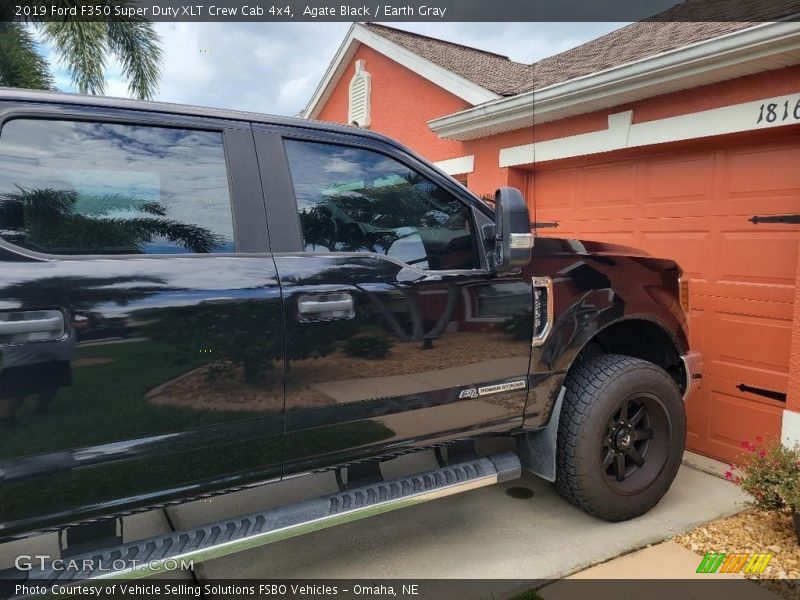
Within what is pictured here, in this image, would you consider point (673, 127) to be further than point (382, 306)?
Yes

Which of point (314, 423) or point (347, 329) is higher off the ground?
point (347, 329)

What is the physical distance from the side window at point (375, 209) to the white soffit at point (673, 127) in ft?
6.93

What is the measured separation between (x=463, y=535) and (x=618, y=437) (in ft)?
3.40

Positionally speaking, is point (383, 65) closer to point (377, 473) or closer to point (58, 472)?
point (377, 473)

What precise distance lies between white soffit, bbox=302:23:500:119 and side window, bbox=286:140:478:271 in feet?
12.3

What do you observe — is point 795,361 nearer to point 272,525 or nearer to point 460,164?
point 272,525

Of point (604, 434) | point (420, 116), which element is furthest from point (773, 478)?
point (420, 116)

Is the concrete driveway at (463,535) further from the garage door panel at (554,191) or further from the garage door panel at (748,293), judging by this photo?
the garage door panel at (554,191)

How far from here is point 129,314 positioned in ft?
6.28

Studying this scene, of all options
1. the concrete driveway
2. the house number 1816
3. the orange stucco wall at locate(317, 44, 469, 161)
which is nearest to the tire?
the concrete driveway

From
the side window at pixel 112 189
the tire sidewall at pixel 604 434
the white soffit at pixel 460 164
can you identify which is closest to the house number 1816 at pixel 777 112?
the tire sidewall at pixel 604 434

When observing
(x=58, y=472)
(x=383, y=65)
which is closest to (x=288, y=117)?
(x=58, y=472)

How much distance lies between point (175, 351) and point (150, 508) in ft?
1.93

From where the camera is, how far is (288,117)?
2.47m
